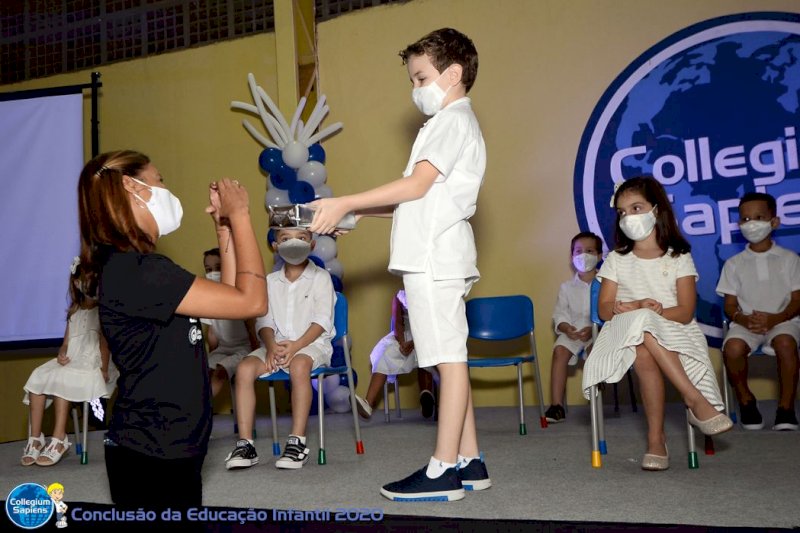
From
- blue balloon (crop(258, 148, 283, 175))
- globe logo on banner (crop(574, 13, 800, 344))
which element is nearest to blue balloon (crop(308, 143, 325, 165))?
blue balloon (crop(258, 148, 283, 175))

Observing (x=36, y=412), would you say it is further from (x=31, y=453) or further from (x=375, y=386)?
(x=375, y=386)

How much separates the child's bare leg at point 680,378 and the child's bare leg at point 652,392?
4cm

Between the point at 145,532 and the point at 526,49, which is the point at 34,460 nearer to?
the point at 145,532

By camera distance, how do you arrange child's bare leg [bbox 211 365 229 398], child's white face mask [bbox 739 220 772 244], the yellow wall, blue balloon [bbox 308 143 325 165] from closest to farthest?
child's white face mask [bbox 739 220 772 244]
child's bare leg [bbox 211 365 229 398]
the yellow wall
blue balloon [bbox 308 143 325 165]

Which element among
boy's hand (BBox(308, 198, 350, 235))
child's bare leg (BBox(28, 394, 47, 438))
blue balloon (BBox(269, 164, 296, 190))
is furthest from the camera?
Answer: blue balloon (BBox(269, 164, 296, 190))

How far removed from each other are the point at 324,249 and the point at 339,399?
107 cm

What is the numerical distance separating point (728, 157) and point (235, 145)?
12.2 ft

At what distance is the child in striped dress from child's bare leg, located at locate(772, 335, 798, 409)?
45.7 inches

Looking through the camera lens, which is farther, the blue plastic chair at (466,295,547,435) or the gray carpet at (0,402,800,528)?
the blue plastic chair at (466,295,547,435)

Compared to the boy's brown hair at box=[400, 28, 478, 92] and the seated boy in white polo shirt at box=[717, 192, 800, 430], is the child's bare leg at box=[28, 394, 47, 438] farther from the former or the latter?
the seated boy in white polo shirt at box=[717, 192, 800, 430]

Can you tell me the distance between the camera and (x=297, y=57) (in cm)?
617

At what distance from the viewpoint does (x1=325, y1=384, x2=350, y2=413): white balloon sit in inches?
217

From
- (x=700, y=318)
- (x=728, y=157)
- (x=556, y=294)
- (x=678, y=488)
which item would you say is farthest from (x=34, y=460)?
(x=728, y=157)

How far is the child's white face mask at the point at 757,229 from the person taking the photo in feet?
13.6
